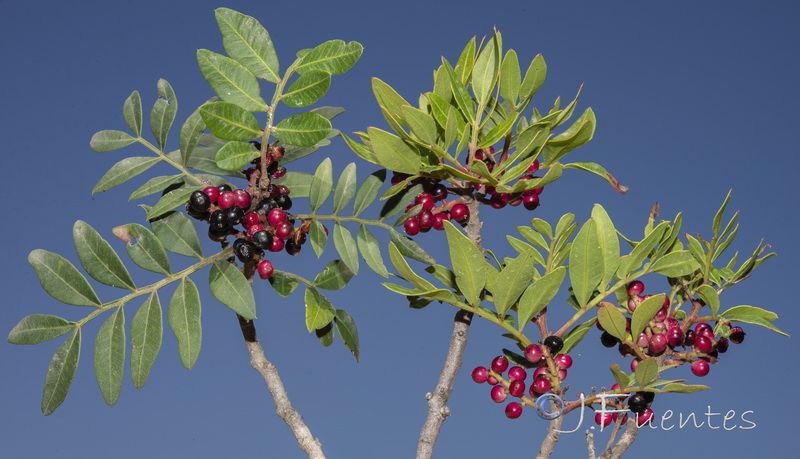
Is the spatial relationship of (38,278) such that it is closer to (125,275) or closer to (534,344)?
(125,275)

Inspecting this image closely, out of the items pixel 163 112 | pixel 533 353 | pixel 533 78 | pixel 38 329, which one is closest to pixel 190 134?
pixel 163 112

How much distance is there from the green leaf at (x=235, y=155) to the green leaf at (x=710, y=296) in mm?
979

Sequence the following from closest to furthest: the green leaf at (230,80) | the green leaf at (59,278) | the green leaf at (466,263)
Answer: the green leaf at (466,263)
the green leaf at (230,80)
the green leaf at (59,278)

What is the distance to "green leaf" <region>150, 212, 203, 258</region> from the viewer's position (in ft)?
5.53

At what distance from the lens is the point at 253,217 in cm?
165

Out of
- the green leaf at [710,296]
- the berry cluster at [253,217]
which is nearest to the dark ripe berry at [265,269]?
the berry cluster at [253,217]

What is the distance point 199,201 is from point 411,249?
46 centimetres

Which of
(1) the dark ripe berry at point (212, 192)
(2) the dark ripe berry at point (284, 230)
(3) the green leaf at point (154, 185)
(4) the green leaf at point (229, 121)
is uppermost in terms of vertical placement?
(3) the green leaf at point (154, 185)

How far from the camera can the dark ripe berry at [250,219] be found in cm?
165

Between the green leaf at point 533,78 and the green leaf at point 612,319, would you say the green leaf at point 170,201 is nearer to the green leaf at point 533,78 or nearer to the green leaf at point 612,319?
the green leaf at point 533,78

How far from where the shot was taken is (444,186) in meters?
1.75

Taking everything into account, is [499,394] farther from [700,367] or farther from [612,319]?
[700,367]

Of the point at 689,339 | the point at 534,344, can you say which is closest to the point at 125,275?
the point at 534,344

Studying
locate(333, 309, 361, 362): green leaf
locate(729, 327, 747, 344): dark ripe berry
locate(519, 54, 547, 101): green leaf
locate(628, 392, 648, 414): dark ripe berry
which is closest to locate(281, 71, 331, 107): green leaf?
locate(519, 54, 547, 101): green leaf
